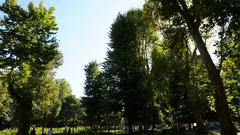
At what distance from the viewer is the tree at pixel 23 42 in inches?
918

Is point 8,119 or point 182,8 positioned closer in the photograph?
point 182,8

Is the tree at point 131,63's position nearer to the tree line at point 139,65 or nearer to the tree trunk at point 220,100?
the tree line at point 139,65

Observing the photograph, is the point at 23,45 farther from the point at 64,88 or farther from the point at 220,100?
the point at 64,88

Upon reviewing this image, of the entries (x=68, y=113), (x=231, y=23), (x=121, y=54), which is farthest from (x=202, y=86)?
(x=68, y=113)

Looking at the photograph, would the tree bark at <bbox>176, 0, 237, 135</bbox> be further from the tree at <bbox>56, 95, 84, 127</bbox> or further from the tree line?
the tree at <bbox>56, 95, 84, 127</bbox>

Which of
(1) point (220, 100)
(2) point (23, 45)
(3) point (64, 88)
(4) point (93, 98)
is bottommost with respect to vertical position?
(1) point (220, 100)

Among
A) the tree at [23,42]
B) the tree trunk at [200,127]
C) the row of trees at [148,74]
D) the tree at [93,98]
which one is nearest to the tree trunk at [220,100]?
the row of trees at [148,74]

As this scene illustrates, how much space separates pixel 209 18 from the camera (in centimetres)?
1002

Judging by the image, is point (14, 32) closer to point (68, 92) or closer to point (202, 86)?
point (202, 86)

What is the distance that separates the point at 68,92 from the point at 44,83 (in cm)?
4429

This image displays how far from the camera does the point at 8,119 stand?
6694cm

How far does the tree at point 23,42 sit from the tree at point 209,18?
1052cm

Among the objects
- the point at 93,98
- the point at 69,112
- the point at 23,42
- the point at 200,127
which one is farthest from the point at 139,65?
the point at 69,112

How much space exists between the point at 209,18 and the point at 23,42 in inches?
697
